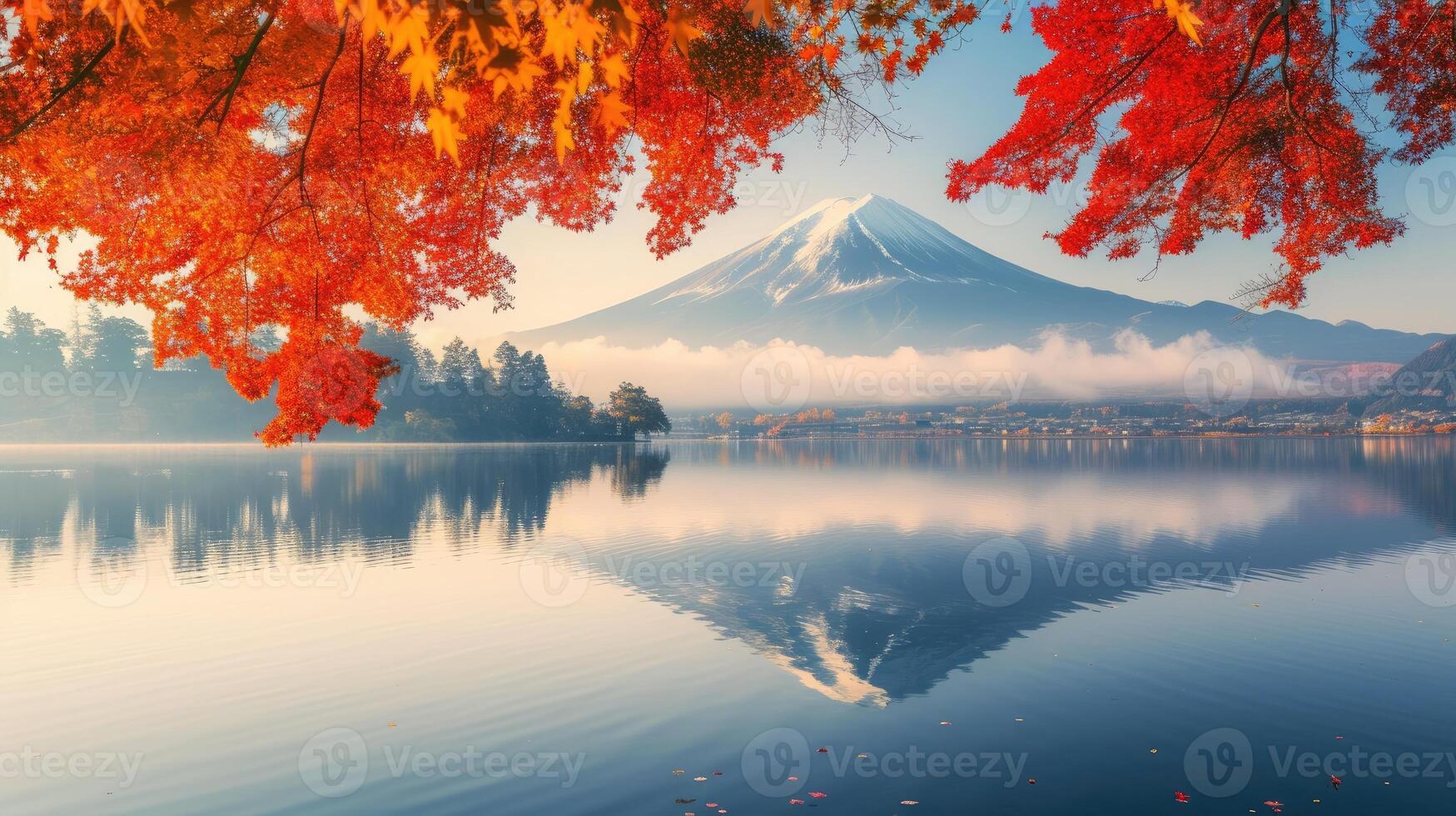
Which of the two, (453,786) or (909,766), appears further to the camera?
(909,766)

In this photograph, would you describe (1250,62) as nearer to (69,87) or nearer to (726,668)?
(726,668)

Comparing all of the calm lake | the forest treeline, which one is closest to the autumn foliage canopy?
the calm lake

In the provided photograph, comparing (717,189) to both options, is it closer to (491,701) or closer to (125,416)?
(491,701)

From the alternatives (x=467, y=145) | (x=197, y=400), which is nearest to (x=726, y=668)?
(x=467, y=145)

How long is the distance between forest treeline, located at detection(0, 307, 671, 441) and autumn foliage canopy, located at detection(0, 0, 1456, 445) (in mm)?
93751

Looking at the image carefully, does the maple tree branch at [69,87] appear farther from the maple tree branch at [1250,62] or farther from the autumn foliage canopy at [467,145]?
the maple tree branch at [1250,62]

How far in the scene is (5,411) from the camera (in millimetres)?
119062

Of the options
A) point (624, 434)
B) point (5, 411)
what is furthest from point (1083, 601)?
point (5, 411)

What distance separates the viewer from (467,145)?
1213 centimetres

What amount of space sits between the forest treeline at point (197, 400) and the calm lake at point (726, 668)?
81.3 metres

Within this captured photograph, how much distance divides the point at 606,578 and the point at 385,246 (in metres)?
8.73

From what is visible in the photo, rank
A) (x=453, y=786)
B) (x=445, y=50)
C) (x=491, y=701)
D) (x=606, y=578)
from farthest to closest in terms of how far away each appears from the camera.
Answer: (x=606, y=578)
(x=491, y=701)
(x=445, y=50)
(x=453, y=786)

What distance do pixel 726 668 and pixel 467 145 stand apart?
329 inches

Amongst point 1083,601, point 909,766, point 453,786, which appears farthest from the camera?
point 1083,601
